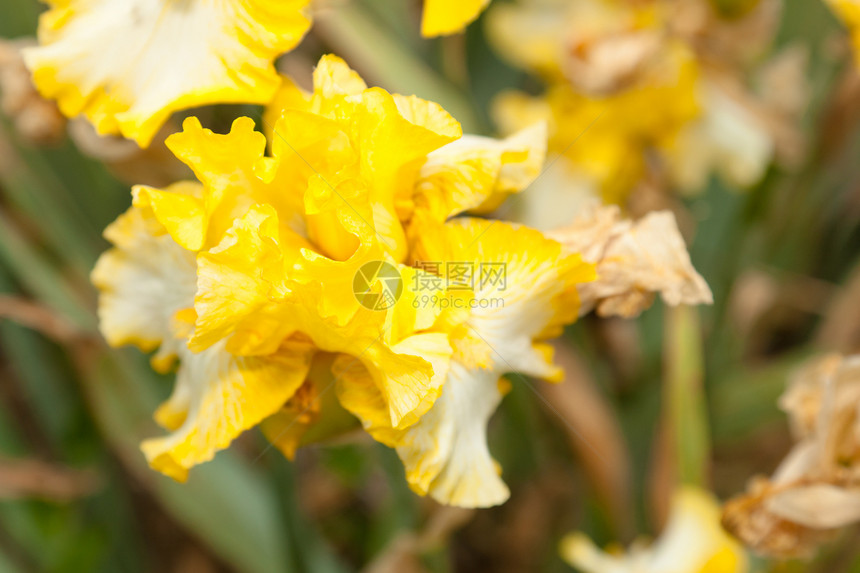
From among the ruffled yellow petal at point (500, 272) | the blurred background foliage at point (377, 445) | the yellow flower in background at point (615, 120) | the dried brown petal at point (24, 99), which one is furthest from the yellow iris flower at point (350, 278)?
the yellow flower in background at point (615, 120)

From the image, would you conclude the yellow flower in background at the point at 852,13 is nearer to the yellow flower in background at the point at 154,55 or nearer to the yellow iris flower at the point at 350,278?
the yellow iris flower at the point at 350,278

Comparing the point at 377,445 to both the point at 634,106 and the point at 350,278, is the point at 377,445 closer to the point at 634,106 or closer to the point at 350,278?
the point at 350,278

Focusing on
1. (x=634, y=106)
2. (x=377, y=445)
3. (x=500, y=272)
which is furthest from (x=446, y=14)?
(x=634, y=106)

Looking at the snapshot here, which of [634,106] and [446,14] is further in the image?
[634,106]

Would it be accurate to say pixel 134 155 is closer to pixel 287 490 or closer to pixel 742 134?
pixel 287 490

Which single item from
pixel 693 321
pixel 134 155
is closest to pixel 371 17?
pixel 134 155
